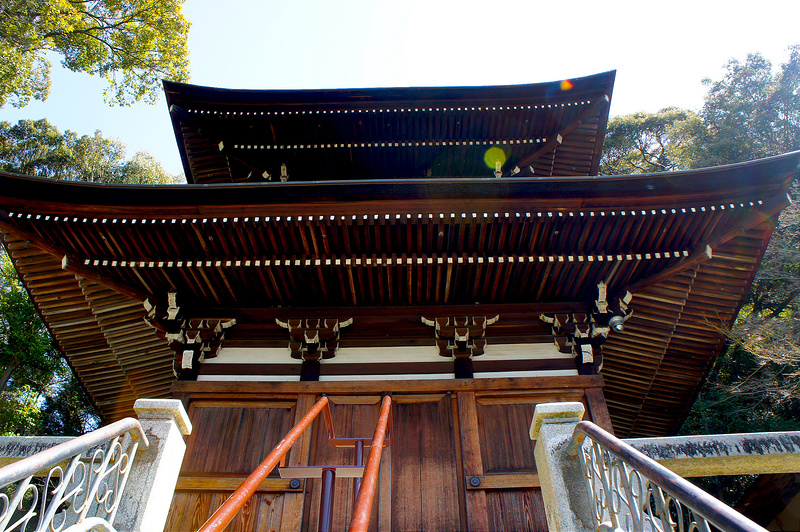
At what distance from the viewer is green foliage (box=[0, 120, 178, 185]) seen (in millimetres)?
19453

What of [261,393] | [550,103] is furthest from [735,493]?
[261,393]

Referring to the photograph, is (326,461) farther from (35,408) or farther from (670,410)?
(35,408)

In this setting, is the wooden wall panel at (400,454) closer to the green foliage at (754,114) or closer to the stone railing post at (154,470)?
the stone railing post at (154,470)

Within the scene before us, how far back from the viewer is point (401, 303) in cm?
566

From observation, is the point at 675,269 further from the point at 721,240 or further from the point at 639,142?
the point at 639,142

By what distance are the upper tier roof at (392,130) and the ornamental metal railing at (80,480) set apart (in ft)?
19.7

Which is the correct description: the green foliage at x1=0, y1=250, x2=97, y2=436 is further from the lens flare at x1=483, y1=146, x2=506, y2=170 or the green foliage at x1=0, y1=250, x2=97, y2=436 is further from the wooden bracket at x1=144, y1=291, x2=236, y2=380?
the lens flare at x1=483, y1=146, x2=506, y2=170

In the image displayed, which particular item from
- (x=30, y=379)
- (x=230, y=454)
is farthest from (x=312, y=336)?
(x=30, y=379)

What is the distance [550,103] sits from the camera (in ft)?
25.1

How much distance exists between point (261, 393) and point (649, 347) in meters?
4.95

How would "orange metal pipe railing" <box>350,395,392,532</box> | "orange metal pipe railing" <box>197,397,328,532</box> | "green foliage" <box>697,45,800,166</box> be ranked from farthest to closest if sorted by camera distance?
1. "green foliage" <box>697,45,800,166</box>
2. "orange metal pipe railing" <box>197,397,328,532</box>
3. "orange metal pipe railing" <box>350,395,392,532</box>

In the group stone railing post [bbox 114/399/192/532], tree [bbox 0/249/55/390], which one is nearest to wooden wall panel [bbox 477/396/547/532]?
stone railing post [bbox 114/399/192/532]

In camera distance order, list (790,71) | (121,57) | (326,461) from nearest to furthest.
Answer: (326,461), (121,57), (790,71)

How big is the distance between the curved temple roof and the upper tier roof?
132 inches
